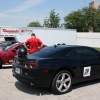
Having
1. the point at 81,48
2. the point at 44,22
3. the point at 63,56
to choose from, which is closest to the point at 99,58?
the point at 81,48

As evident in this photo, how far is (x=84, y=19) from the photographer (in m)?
60.0

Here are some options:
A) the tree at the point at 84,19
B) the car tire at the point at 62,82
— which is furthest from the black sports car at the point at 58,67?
the tree at the point at 84,19

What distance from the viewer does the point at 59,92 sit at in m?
5.45

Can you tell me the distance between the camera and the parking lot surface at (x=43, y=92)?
5172 mm

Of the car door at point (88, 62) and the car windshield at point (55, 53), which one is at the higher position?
the car windshield at point (55, 53)

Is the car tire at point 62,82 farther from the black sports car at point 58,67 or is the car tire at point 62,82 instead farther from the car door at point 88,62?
the car door at point 88,62

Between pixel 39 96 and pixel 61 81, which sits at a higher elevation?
pixel 61 81

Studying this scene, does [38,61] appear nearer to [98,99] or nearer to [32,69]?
[32,69]

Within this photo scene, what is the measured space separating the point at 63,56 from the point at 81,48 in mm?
881

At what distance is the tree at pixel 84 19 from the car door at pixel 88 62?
5378 cm

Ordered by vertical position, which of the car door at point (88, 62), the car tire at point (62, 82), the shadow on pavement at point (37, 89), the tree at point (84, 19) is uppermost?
the tree at point (84, 19)

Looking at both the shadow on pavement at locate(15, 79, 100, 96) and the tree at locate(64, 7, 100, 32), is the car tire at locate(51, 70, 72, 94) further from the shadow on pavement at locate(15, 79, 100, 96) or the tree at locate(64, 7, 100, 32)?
the tree at locate(64, 7, 100, 32)

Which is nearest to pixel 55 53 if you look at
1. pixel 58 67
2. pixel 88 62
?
pixel 58 67

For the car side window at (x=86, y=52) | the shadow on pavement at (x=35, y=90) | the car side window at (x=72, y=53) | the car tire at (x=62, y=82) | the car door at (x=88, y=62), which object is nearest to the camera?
the car tire at (x=62, y=82)
